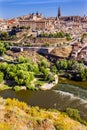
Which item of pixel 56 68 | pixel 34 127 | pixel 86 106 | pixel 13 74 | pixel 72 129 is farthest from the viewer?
pixel 56 68

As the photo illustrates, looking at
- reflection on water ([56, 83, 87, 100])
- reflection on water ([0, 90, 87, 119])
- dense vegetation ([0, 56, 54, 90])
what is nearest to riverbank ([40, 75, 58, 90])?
dense vegetation ([0, 56, 54, 90])

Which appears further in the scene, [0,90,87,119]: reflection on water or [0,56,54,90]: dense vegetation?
[0,56,54,90]: dense vegetation

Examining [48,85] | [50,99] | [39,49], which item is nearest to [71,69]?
[48,85]

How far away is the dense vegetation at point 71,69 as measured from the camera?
42531 mm

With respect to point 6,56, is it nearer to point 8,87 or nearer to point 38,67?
point 38,67

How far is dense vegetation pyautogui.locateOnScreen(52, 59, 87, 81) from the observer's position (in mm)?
42531

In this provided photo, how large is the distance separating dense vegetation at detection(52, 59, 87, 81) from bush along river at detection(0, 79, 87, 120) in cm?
218

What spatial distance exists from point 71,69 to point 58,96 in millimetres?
10976

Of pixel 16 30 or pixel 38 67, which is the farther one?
pixel 16 30

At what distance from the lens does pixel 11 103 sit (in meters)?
23.3

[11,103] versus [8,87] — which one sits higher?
[11,103]

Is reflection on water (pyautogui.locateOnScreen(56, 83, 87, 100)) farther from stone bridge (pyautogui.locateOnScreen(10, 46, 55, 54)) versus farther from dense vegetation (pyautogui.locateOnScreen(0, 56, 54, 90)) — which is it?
stone bridge (pyautogui.locateOnScreen(10, 46, 55, 54))

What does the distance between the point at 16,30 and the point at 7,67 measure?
27463 mm

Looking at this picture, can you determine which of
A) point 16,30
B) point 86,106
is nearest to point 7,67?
point 86,106
